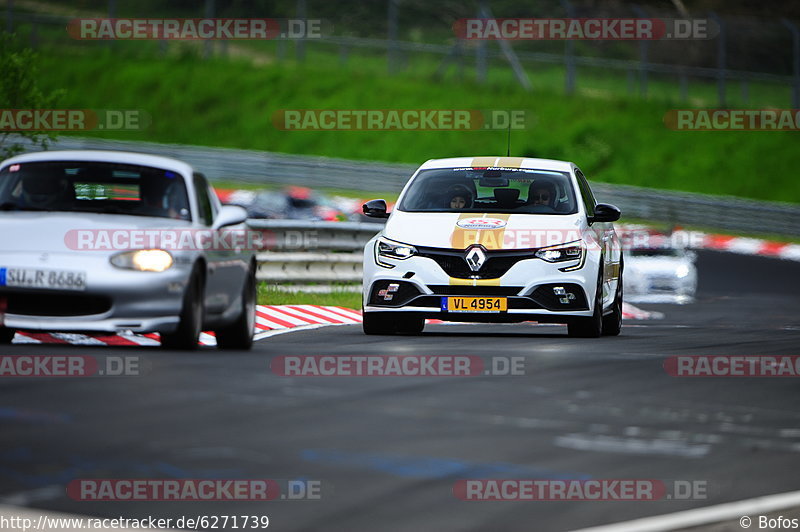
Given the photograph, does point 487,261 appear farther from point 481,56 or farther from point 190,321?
point 481,56

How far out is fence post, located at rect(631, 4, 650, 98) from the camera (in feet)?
142

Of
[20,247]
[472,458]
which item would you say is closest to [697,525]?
[472,458]

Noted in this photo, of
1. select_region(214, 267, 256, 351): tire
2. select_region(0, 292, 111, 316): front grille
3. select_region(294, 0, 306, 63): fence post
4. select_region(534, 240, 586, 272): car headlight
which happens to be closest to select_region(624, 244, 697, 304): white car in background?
select_region(534, 240, 586, 272): car headlight

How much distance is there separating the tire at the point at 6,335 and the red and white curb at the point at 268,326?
0.29 m

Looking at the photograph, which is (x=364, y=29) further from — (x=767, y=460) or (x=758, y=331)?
(x=767, y=460)

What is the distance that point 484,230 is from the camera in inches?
547

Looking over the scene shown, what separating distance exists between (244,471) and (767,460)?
272 cm

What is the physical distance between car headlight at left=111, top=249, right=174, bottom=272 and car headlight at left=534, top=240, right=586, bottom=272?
399 cm

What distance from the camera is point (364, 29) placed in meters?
46.4

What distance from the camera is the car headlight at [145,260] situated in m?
10.8

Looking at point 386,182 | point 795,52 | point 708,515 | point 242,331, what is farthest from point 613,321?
point 795,52

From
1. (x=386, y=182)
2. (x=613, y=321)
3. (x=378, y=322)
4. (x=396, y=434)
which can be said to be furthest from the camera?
(x=386, y=182)

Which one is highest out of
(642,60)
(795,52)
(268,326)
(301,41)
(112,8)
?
(112,8)

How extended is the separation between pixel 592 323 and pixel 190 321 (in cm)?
446
